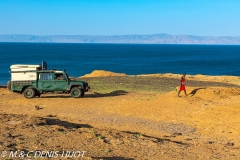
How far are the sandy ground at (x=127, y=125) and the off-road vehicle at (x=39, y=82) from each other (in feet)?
2.05

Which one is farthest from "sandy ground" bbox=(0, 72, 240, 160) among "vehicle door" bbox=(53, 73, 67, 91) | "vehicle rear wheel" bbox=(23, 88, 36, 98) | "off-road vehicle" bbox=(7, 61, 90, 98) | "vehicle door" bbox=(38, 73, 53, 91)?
"vehicle door" bbox=(38, 73, 53, 91)

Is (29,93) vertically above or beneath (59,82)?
beneath

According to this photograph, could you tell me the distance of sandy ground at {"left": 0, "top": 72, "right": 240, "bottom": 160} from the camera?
1153cm

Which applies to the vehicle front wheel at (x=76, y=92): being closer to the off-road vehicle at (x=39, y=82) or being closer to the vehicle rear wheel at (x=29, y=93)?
the off-road vehicle at (x=39, y=82)

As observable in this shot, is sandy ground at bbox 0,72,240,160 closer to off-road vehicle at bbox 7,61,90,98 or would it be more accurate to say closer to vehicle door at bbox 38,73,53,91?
off-road vehicle at bbox 7,61,90,98

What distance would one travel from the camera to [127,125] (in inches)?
671

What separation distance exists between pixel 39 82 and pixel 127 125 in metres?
9.68

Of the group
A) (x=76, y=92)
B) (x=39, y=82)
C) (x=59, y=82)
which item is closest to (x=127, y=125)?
(x=76, y=92)

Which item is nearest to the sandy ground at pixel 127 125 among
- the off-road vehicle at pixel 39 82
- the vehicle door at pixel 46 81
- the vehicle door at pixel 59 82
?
the off-road vehicle at pixel 39 82

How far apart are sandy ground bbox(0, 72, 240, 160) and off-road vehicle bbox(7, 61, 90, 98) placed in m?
0.62

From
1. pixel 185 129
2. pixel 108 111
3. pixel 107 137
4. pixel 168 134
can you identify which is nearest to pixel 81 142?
pixel 107 137

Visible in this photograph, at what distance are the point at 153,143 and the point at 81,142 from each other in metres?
2.50

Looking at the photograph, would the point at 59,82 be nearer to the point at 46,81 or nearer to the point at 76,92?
the point at 46,81

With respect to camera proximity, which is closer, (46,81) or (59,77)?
(46,81)
